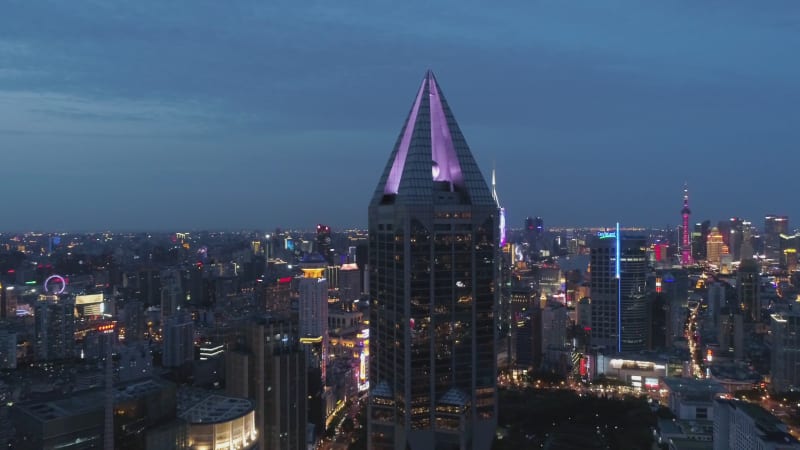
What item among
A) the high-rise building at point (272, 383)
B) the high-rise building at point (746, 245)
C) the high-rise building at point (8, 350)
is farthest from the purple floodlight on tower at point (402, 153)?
the high-rise building at point (746, 245)

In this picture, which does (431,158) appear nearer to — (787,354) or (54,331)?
(787,354)

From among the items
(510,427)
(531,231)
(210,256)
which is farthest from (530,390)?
(531,231)

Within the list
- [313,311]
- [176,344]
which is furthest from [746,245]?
[176,344]

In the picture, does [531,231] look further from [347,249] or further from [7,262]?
[7,262]

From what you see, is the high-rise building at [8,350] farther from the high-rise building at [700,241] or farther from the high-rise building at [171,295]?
the high-rise building at [700,241]

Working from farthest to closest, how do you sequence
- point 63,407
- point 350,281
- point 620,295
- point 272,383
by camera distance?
point 350,281 < point 620,295 < point 272,383 < point 63,407

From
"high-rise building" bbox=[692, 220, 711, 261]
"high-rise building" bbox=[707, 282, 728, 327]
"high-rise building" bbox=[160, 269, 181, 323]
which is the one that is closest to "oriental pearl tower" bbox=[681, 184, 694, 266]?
"high-rise building" bbox=[692, 220, 711, 261]
